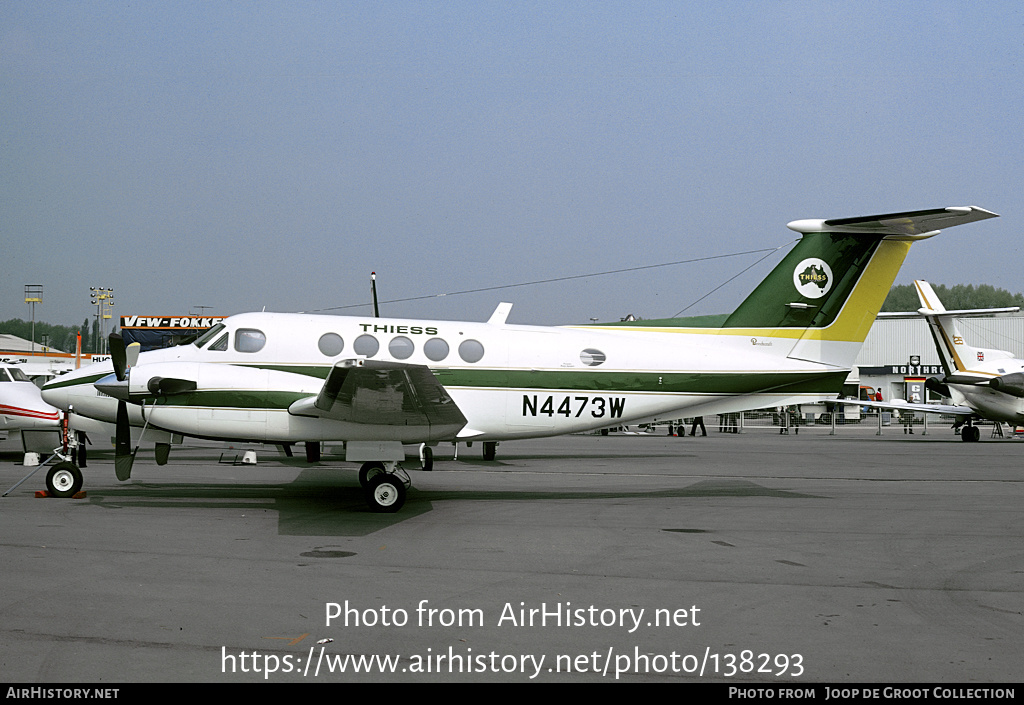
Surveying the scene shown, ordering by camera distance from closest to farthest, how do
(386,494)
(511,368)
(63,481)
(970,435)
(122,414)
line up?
(386,494)
(122,414)
(63,481)
(511,368)
(970,435)

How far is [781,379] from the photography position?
12188 mm

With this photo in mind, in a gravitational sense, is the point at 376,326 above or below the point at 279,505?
above

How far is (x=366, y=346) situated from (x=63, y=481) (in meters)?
4.78

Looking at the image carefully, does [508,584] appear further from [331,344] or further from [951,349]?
[951,349]

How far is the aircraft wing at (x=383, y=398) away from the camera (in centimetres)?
895

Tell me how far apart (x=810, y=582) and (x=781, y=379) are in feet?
19.4

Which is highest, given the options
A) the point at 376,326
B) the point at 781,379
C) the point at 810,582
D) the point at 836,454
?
the point at 376,326

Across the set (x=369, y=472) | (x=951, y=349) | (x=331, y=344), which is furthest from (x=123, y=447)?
(x=951, y=349)

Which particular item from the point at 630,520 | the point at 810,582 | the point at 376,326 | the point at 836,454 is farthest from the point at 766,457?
the point at 810,582

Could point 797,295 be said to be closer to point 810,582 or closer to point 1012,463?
point 810,582

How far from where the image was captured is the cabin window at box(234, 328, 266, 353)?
446 inches

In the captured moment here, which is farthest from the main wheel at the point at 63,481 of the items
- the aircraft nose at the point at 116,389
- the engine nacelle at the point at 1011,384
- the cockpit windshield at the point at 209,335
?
the engine nacelle at the point at 1011,384

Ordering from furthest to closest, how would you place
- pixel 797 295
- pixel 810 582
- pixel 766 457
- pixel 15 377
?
pixel 766 457, pixel 15 377, pixel 797 295, pixel 810 582

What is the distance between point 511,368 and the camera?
38.5 ft
